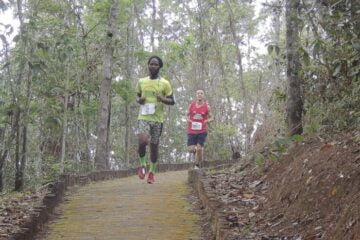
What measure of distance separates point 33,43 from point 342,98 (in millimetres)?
6225

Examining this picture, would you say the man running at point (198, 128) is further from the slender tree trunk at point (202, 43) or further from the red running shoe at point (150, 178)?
the slender tree trunk at point (202, 43)

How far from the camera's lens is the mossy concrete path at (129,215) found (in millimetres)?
5781

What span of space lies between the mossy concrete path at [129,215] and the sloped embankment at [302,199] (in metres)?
0.47


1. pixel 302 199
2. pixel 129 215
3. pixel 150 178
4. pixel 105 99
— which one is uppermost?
pixel 105 99

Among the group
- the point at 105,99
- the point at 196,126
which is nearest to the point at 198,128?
the point at 196,126

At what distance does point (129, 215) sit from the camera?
6.68 m

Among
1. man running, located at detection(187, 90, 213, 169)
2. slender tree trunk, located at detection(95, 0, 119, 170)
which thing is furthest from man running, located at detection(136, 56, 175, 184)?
slender tree trunk, located at detection(95, 0, 119, 170)

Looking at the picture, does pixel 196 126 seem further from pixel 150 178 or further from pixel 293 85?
pixel 293 85

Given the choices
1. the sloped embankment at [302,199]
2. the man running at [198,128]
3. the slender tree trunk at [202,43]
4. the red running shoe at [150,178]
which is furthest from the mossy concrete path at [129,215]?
the slender tree trunk at [202,43]

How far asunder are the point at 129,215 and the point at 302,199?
2.39 metres

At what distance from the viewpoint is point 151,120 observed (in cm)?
889

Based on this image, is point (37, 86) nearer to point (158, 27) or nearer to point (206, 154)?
point (206, 154)

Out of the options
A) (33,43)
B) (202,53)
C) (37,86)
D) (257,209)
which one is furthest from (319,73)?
(202,53)

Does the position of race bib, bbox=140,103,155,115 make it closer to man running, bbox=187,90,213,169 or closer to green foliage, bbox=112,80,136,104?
man running, bbox=187,90,213,169
